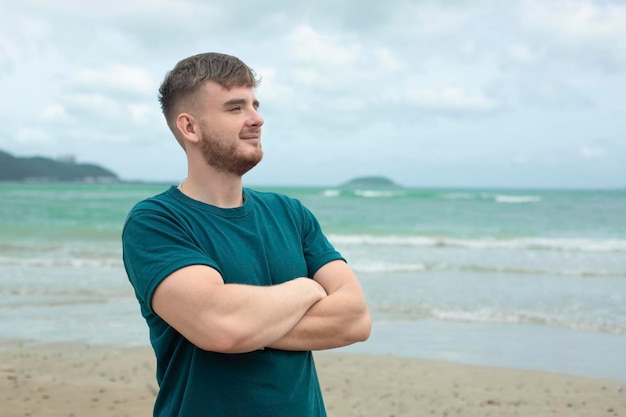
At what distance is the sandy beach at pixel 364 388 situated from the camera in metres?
5.90

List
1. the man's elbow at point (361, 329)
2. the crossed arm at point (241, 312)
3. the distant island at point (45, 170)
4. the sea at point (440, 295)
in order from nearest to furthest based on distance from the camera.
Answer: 1. the crossed arm at point (241, 312)
2. the man's elbow at point (361, 329)
3. the sea at point (440, 295)
4. the distant island at point (45, 170)

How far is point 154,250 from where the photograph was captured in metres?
1.93

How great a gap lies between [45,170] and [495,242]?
104 m

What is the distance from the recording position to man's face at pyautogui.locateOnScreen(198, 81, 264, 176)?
2078 mm

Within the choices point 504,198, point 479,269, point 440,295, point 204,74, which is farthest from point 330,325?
point 504,198

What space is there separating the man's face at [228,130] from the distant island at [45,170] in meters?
116

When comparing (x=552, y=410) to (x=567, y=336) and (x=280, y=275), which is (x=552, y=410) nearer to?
(x=567, y=336)

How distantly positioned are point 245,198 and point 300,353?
1.76ft

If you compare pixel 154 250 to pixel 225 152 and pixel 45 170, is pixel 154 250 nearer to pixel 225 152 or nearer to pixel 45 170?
pixel 225 152

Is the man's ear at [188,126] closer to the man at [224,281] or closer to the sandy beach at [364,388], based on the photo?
the man at [224,281]

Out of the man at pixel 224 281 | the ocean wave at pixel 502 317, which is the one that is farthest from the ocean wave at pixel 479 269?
the man at pixel 224 281

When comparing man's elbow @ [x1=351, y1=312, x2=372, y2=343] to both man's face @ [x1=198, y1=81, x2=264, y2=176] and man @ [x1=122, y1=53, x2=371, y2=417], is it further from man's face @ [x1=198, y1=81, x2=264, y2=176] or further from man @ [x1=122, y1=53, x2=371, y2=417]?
man's face @ [x1=198, y1=81, x2=264, y2=176]

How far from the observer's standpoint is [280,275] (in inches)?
84.6

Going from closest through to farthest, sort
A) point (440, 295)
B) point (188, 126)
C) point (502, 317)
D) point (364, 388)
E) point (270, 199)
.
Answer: point (188, 126) < point (270, 199) < point (364, 388) < point (502, 317) < point (440, 295)
